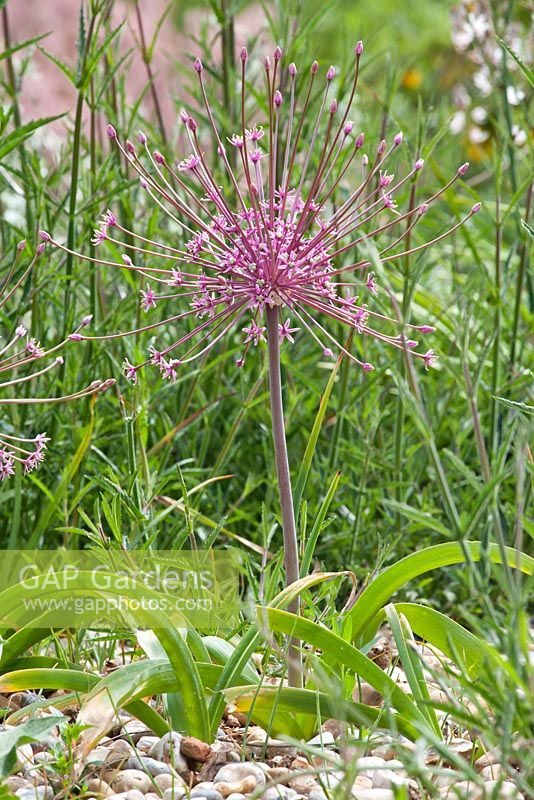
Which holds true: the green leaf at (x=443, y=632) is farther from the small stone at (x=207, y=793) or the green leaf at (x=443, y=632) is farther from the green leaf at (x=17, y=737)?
the green leaf at (x=17, y=737)

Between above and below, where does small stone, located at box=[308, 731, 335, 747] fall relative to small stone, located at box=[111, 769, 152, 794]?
above

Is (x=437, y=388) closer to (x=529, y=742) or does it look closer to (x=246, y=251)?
(x=246, y=251)

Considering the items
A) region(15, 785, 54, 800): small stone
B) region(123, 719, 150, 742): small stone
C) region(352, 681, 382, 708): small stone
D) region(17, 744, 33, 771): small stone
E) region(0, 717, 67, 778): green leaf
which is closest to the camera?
region(0, 717, 67, 778): green leaf

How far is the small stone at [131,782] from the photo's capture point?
151 cm

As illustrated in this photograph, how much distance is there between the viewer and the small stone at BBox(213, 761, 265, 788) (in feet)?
4.96

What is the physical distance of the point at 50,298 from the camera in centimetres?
238

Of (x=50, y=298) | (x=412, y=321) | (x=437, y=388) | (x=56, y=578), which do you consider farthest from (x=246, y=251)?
(x=412, y=321)

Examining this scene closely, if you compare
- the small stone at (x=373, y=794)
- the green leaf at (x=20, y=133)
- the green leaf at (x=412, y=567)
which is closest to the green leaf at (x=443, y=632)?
the green leaf at (x=412, y=567)

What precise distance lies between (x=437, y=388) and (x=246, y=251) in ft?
4.78

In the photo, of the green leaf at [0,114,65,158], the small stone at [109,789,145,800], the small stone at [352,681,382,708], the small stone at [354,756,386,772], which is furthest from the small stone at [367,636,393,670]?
the green leaf at [0,114,65,158]

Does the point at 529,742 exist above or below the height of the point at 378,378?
below

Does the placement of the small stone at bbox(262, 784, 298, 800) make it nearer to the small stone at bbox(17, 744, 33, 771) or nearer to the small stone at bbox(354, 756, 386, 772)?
the small stone at bbox(354, 756, 386, 772)

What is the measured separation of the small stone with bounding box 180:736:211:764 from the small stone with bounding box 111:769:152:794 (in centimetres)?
7

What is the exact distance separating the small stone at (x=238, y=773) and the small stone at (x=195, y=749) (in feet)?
0.11
